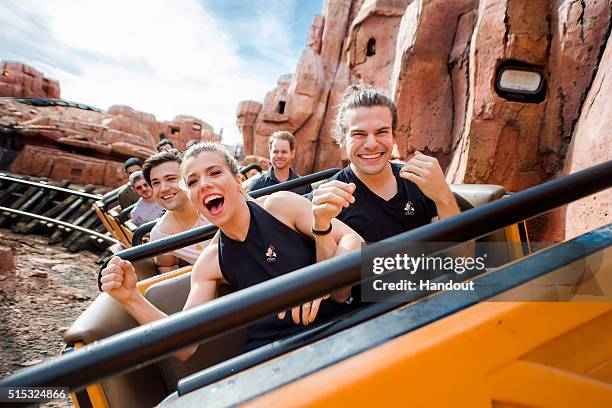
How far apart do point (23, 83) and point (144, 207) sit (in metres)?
27.1

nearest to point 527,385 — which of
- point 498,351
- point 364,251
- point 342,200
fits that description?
point 498,351

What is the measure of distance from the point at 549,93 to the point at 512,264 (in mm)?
4373

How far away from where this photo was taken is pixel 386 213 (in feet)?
4.22

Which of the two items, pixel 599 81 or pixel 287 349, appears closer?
pixel 287 349

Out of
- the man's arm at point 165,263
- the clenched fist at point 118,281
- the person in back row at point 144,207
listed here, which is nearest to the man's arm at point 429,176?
the clenched fist at point 118,281

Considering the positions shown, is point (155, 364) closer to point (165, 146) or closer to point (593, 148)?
point (165, 146)

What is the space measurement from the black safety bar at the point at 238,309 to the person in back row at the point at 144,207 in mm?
2995

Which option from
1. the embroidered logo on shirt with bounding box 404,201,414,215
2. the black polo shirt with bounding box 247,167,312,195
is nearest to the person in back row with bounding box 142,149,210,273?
the black polo shirt with bounding box 247,167,312,195

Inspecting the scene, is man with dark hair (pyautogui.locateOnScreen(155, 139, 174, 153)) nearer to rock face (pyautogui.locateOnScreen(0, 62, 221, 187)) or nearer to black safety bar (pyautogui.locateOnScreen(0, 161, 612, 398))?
black safety bar (pyautogui.locateOnScreen(0, 161, 612, 398))

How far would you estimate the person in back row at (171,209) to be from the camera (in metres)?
2.07

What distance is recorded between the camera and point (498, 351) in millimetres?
529

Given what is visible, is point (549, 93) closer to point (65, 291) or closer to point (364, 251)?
point (364, 251)

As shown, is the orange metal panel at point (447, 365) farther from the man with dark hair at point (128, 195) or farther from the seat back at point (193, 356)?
the man with dark hair at point (128, 195)

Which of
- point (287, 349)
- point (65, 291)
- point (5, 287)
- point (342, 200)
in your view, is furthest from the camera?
point (65, 291)
